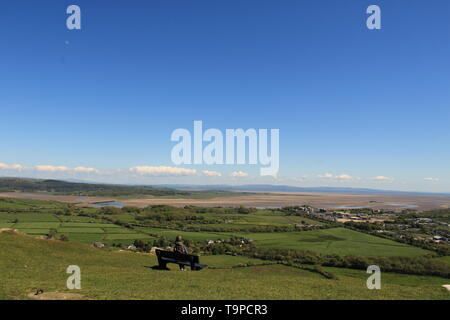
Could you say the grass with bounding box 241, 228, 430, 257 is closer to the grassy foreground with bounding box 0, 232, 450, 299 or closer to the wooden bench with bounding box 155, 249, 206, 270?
the wooden bench with bounding box 155, 249, 206, 270

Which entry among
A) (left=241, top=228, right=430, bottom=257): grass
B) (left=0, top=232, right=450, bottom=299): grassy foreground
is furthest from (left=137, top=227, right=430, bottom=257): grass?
(left=0, top=232, right=450, bottom=299): grassy foreground

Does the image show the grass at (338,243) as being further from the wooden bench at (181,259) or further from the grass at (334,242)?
the wooden bench at (181,259)

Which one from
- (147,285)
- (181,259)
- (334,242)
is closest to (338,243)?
(334,242)

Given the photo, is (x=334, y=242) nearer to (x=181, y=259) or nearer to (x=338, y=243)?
(x=338, y=243)

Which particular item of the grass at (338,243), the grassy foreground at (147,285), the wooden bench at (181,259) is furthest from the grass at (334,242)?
the grassy foreground at (147,285)

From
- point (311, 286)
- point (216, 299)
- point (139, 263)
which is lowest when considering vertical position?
point (139, 263)

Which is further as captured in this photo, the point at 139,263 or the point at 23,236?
the point at 23,236
